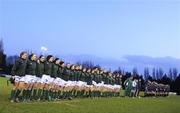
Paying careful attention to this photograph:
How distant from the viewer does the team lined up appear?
19.6 meters

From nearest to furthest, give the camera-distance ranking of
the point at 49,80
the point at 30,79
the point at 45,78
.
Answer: the point at 30,79 < the point at 45,78 < the point at 49,80

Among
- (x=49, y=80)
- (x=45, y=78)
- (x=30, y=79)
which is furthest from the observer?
(x=49, y=80)

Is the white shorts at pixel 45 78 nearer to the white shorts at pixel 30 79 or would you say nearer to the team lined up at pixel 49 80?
the team lined up at pixel 49 80

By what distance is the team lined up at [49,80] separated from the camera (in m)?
19.6

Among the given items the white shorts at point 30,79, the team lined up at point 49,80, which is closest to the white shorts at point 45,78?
the team lined up at point 49,80

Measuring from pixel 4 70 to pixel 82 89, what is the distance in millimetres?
43688

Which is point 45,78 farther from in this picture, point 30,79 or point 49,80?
point 30,79

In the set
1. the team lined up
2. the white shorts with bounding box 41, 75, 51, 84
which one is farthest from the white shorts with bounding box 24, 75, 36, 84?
the white shorts with bounding box 41, 75, 51, 84

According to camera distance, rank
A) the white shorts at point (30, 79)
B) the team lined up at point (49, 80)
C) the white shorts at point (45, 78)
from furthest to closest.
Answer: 1. the white shorts at point (45, 78)
2. the white shorts at point (30, 79)
3. the team lined up at point (49, 80)

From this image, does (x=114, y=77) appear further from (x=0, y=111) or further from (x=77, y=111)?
(x=0, y=111)

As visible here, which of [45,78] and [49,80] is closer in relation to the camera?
[45,78]

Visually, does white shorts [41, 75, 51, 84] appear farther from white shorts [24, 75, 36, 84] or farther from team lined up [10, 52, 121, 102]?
white shorts [24, 75, 36, 84]

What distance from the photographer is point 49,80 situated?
72.0 feet

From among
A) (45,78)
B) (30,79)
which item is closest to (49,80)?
(45,78)
